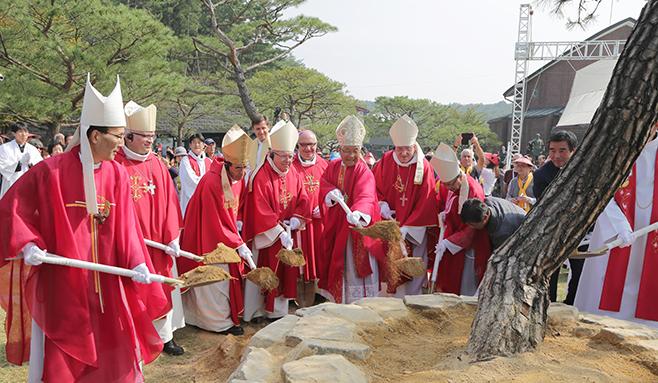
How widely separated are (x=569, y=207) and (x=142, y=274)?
2497 mm

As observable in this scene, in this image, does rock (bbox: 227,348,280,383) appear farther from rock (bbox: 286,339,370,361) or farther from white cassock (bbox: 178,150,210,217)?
white cassock (bbox: 178,150,210,217)

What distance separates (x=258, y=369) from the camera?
2428 millimetres

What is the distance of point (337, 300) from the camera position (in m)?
5.20

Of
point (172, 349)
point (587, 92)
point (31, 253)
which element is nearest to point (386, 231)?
point (172, 349)

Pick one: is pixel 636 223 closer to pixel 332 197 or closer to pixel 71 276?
pixel 332 197

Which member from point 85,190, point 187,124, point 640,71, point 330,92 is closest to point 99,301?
point 85,190

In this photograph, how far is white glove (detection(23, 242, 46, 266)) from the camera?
8.34 feet

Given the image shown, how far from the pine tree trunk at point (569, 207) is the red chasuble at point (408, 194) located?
8.52 ft

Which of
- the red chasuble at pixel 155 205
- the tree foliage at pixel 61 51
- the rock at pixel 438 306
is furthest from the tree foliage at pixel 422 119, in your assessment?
the rock at pixel 438 306

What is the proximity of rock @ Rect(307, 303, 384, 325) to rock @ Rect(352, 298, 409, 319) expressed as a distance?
0.09 m

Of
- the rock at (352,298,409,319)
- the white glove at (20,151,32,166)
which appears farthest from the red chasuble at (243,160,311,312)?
the white glove at (20,151,32,166)

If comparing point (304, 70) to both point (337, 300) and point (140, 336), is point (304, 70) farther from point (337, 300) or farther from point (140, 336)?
point (140, 336)

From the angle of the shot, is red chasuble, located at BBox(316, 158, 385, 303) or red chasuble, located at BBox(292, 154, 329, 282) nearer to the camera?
red chasuble, located at BBox(316, 158, 385, 303)

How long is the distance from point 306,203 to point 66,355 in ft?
10.2
